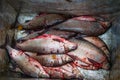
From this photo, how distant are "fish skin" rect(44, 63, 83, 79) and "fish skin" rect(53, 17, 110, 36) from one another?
1.11ft

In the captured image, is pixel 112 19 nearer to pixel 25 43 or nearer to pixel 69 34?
pixel 69 34

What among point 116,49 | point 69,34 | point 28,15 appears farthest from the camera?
point 28,15

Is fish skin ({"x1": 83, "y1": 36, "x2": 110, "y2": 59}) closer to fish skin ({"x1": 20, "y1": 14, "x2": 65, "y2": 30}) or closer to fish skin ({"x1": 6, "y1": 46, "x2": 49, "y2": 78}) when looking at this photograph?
fish skin ({"x1": 20, "y1": 14, "x2": 65, "y2": 30})

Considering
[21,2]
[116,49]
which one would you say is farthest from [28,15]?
[116,49]


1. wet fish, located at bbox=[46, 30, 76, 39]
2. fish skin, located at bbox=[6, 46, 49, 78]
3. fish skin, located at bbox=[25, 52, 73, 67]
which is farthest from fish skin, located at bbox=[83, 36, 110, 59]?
fish skin, located at bbox=[6, 46, 49, 78]

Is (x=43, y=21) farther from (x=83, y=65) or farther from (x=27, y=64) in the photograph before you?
(x=83, y=65)

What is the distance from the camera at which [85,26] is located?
9.27 ft

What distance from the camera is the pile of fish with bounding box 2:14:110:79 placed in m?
2.66

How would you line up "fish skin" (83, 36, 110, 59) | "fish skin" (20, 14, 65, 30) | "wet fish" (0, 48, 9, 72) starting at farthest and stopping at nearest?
"fish skin" (20, 14, 65, 30)
"fish skin" (83, 36, 110, 59)
"wet fish" (0, 48, 9, 72)

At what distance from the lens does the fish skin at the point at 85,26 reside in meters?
2.82

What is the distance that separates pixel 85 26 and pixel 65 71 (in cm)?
46

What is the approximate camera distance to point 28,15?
3.00m

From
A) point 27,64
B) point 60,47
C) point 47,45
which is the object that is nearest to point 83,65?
point 60,47

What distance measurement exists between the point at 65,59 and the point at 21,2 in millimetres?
680
